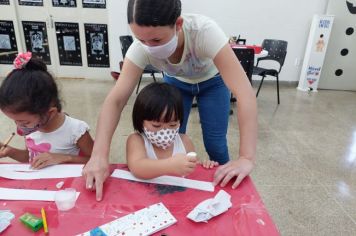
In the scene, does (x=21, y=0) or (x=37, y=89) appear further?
(x=21, y=0)

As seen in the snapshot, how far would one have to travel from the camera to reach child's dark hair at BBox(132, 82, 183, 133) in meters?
0.91

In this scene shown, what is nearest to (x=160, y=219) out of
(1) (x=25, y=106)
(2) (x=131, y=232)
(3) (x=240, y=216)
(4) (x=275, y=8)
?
(2) (x=131, y=232)

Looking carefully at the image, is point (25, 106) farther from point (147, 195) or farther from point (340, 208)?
point (340, 208)

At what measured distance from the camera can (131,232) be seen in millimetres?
631

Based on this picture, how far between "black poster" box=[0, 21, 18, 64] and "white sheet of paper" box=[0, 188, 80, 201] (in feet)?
13.5

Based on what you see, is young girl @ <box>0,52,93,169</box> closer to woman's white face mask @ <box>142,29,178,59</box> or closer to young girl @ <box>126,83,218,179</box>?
young girl @ <box>126,83,218,179</box>

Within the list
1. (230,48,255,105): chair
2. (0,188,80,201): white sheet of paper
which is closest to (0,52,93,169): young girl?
(0,188,80,201): white sheet of paper

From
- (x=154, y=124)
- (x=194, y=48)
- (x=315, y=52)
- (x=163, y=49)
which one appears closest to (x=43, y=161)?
(x=154, y=124)

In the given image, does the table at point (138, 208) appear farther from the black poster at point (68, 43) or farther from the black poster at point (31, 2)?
the black poster at point (31, 2)

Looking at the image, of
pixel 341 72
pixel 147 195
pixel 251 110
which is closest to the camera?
pixel 147 195

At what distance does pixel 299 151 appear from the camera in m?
2.48

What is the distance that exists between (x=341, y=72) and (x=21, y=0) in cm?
511

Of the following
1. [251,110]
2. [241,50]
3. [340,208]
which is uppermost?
[251,110]

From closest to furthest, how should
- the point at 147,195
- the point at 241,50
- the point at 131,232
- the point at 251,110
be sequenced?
the point at 131,232
the point at 147,195
the point at 251,110
the point at 241,50
